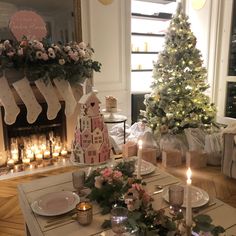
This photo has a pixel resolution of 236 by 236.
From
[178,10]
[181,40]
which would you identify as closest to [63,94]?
[181,40]

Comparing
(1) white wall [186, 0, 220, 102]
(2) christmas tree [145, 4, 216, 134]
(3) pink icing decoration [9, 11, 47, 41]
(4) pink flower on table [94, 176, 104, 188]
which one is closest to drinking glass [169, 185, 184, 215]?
(4) pink flower on table [94, 176, 104, 188]

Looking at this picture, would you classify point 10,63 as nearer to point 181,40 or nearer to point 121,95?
point 121,95

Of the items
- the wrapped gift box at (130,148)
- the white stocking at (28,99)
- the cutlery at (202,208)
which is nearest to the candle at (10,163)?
the white stocking at (28,99)

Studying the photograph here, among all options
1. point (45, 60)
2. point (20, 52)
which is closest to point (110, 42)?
point (45, 60)

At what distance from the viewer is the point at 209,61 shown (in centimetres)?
450

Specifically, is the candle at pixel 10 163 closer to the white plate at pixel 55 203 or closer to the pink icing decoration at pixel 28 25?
the pink icing decoration at pixel 28 25

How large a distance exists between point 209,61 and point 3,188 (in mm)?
3801

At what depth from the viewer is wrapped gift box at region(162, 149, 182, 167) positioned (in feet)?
10.4

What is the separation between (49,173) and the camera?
3.05 metres

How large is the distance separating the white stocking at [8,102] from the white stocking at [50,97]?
12.9 inches

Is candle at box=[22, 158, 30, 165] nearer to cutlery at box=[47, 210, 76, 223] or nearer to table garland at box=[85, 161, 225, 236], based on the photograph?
table garland at box=[85, 161, 225, 236]

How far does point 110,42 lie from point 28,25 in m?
1.29

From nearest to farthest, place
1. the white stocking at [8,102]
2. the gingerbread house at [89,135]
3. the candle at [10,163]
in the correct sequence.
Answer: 1. the gingerbread house at [89,135]
2. the white stocking at [8,102]
3. the candle at [10,163]

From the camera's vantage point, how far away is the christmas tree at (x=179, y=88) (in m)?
3.61
